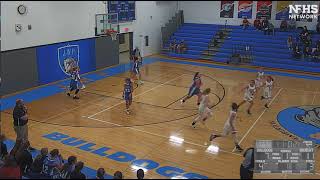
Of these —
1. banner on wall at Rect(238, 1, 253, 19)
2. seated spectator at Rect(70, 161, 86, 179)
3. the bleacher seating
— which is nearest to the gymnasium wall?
banner on wall at Rect(238, 1, 253, 19)

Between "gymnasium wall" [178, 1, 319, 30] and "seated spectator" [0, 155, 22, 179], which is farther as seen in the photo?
"gymnasium wall" [178, 1, 319, 30]

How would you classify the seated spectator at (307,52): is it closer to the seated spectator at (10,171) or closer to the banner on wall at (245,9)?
the banner on wall at (245,9)

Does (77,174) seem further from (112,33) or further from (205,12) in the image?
(205,12)

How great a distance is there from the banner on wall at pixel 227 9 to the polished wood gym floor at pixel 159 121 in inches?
404

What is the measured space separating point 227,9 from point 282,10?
13.8ft

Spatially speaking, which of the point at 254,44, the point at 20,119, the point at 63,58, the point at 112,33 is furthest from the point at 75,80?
the point at 254,44

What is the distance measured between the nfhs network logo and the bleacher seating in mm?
1429

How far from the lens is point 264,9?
28.0m

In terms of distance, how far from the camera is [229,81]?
19.9 meters

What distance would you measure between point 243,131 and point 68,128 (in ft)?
19.7

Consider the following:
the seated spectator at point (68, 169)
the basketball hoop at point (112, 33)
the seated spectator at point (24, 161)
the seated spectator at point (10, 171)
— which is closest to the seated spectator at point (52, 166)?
the seated spectator at point (68, 169)

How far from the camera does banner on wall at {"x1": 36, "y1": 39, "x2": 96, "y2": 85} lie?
18.5 m

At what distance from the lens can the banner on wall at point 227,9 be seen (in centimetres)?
2898
